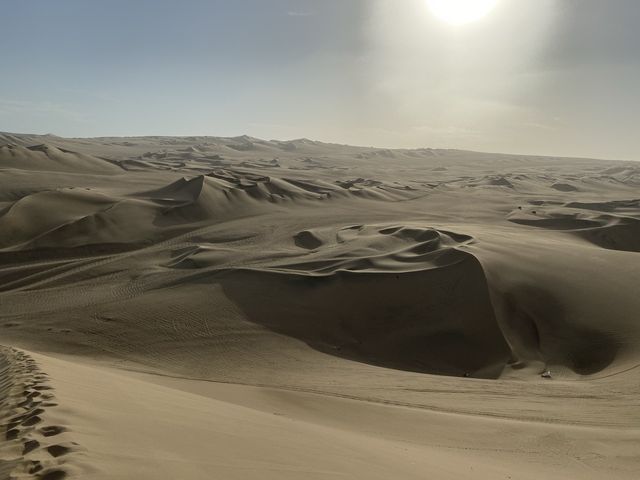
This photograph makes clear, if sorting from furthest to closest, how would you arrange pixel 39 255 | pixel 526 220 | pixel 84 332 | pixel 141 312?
pixel 526 220, pixel 39 255, pixel 141 312, pixel 84 332

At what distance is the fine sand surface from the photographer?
3775mm

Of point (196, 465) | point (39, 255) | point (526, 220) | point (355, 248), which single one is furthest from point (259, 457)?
point (526, 220)

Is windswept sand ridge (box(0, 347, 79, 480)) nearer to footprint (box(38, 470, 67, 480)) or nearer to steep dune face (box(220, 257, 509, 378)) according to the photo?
footprint (box(38, 470, 67, 480))

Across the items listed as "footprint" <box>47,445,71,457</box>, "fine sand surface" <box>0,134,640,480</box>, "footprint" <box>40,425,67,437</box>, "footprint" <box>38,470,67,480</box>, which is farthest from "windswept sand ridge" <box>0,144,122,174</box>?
"footprint" <box>38,470,67,480</box>

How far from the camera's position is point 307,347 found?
31.8 ft

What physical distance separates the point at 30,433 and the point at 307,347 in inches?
264

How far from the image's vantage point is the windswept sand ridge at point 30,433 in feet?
9.00

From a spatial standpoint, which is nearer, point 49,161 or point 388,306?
point 388,306

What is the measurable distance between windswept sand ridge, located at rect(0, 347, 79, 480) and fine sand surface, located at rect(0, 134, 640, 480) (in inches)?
0.8

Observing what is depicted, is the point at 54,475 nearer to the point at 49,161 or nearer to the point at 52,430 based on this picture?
the point at 52,430

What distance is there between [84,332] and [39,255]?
29.0ft

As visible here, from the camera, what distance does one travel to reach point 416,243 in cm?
1512

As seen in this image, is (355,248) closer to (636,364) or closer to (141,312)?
(141,312)

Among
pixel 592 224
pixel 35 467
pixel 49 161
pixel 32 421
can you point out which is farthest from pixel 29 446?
pixel 49 161
